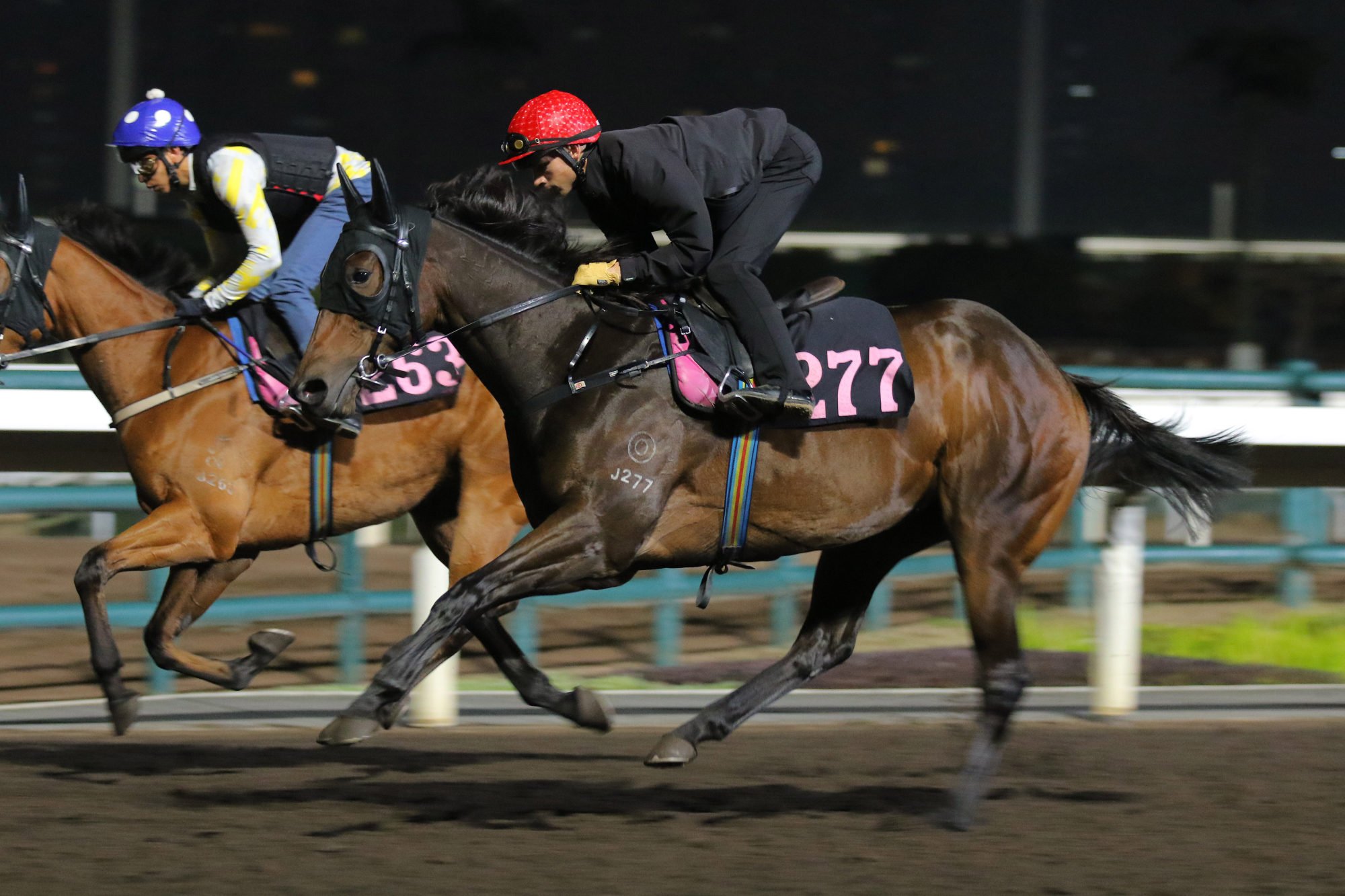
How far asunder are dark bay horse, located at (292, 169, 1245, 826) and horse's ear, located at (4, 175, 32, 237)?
1740 millimetres

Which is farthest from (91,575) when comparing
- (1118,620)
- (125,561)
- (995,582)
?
(1118,620)

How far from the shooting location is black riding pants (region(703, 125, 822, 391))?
4867 millimetres

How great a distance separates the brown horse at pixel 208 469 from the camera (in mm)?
5832

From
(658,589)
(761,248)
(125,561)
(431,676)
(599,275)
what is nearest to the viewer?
(599,275)

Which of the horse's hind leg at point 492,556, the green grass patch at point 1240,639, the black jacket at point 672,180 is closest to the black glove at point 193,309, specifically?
the horse's hind leg at point 492,556

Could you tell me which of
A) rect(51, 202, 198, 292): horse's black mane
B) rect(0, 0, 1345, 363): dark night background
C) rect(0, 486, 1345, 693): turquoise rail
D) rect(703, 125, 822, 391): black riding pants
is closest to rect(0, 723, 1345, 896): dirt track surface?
rect(0, 486, 1345, 693): turquoise rail

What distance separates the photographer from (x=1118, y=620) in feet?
23.1

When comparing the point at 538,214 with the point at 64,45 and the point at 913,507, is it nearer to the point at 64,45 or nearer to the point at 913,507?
the point at 913,507

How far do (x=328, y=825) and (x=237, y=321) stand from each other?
2.08 meters

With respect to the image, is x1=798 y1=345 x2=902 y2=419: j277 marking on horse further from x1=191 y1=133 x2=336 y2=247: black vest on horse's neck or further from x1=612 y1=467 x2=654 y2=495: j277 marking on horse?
x1=191 y1=133 x2=336 y2=247: black vest on horse's neck

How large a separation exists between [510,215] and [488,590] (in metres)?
1.16

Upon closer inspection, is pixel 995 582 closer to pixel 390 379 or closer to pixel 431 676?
pixel 390 379

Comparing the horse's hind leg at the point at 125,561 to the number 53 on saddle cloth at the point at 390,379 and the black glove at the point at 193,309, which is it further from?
the black glove at the point at 193,309

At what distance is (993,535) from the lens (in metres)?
5.21
